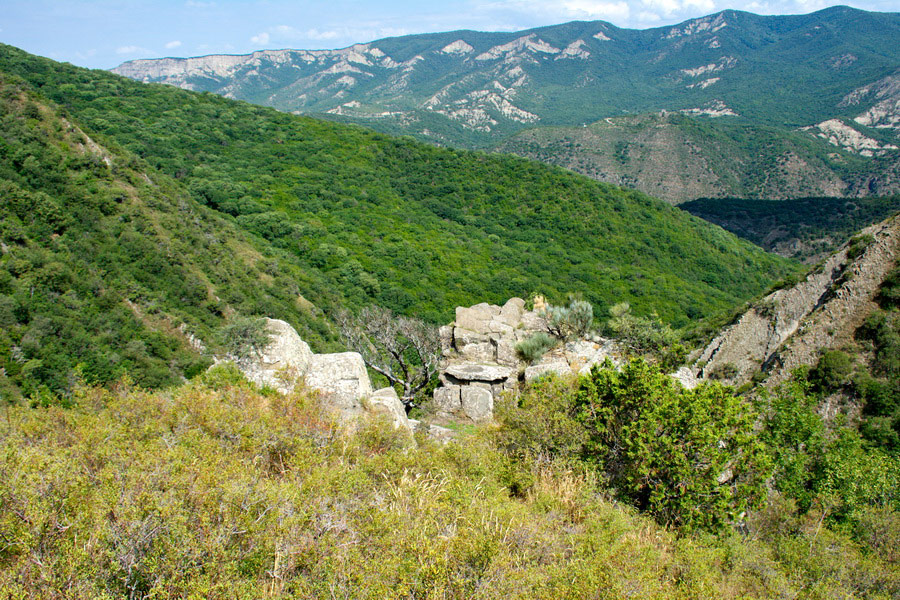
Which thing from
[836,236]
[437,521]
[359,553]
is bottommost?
[836,236]

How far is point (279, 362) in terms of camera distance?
19625 mm

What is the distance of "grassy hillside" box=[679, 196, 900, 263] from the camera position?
105 meters

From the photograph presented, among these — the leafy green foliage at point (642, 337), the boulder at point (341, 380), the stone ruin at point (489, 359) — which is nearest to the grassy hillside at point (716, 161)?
the leafy green foliage at point (642, 337)

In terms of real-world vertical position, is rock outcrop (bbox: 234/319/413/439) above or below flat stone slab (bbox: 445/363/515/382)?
above

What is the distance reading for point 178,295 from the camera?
27250mm

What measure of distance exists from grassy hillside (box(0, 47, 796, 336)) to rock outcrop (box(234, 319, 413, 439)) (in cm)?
2467

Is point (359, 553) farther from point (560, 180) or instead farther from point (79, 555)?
point (560, 180)

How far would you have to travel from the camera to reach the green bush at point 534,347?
2597cm

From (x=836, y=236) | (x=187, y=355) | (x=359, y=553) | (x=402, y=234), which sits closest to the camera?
(x=359, y=553)

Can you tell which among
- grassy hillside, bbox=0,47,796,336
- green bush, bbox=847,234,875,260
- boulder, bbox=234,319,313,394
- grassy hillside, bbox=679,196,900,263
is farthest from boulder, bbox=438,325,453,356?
grassy hillside, bbox=679,196,900,263

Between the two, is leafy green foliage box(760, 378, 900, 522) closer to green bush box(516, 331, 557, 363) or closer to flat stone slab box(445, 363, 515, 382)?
flat stone slab box(445, 363, 515, 382)

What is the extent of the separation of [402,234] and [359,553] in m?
56.9

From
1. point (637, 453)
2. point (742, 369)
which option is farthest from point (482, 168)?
point (637, 453)

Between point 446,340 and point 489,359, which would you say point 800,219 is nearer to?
point 489,359
